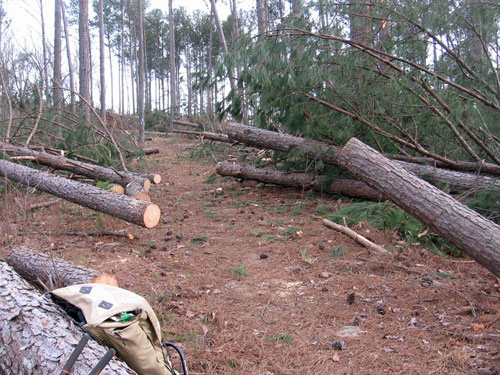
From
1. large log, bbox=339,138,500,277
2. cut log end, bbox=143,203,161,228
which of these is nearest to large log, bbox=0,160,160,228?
cut log end, bbox=143,203,161,228

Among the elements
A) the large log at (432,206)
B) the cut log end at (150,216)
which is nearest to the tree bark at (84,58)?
the cut log end at (150,216)

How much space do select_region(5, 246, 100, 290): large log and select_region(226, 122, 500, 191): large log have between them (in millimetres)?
3903

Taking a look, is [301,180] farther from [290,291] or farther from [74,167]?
[74,167]

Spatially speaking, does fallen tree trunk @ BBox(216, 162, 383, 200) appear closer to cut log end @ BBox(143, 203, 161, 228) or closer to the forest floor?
the forest floor

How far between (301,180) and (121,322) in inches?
231

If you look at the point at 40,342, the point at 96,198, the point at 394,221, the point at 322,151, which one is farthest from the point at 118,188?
the point at 40,342

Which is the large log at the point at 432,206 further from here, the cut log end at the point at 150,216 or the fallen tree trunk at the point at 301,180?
the cut log end at the point at 150,216

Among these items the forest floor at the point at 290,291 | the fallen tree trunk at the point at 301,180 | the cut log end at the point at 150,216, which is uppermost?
the fallen tree trunk at the point at 301,180

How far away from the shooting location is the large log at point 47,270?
11.3ft

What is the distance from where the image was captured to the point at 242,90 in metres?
7.41

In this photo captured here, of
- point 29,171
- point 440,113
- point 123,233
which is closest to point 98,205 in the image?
point 123,233

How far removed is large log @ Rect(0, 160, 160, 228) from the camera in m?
5.53

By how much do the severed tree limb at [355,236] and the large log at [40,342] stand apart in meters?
3.36

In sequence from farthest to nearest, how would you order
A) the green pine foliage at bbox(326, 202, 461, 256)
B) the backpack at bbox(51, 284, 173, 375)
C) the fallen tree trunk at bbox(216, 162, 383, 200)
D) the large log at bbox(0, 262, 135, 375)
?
the fallen tree trunk at bbox(216, 162, 383, 200) → the green pine foliage at bbox(326, 202, 461, 256) → the backpack at bbox(51, 284, 173, 375) → the large log at bbox(0, 262, 135, 375)
